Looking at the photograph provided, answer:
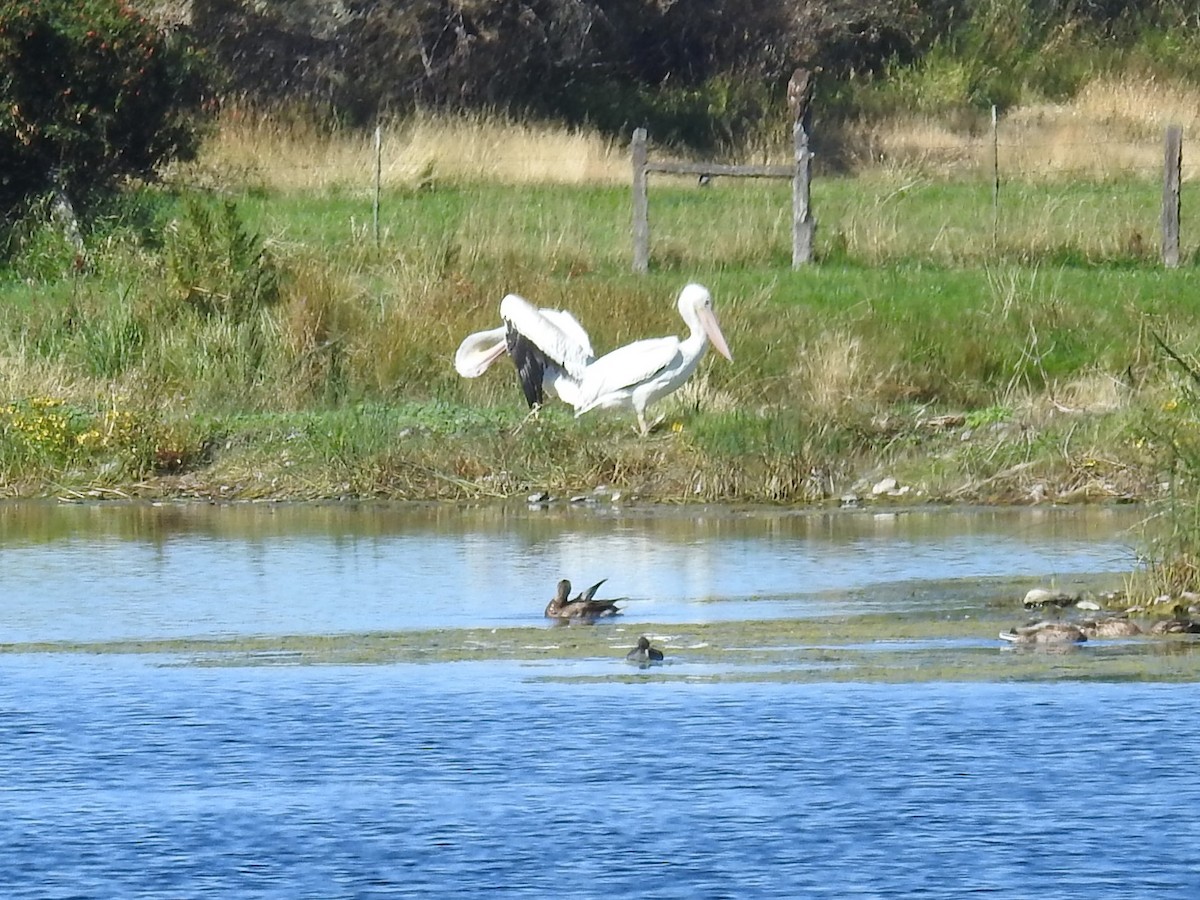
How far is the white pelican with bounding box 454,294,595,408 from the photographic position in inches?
667

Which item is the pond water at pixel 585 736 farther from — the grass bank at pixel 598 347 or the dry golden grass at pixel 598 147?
the dry golden grass at pixel 598 147

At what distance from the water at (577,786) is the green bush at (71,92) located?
14772 millimetres

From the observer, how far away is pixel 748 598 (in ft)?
41.2

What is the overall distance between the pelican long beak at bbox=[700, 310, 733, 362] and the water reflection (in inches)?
59.4

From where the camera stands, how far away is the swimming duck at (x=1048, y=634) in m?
10.8

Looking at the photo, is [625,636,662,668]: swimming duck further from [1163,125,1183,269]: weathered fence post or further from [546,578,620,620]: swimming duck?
[1163,125,1183,269]: weathered fence post

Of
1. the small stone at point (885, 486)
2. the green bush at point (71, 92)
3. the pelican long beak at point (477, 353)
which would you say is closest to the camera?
the small stone at point (885, 486)

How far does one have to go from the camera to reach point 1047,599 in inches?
466

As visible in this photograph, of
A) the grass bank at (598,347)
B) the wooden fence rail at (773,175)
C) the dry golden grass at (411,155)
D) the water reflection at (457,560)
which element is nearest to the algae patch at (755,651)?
the water reflection at (457,560)

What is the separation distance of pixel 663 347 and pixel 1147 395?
306 centimetres

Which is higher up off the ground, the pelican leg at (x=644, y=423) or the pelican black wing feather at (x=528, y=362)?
the pelican black wing feather at (x=528, y=362)

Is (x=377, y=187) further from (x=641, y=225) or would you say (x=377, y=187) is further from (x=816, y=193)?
(x=816, y=193)

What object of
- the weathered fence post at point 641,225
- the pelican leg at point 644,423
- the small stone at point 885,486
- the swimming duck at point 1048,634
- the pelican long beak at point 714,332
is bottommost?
the swimming duck at point 1048,634

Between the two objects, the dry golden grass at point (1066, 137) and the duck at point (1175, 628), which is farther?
the dry golden grass at point (1066, 137)
